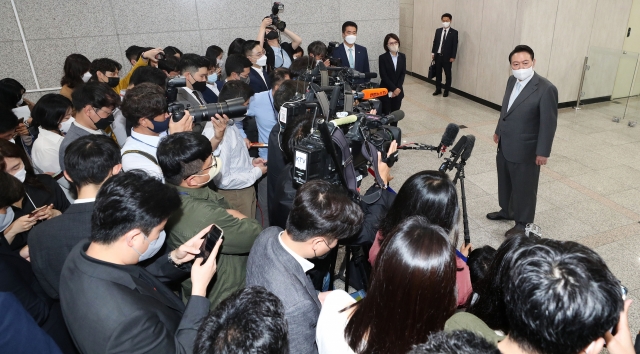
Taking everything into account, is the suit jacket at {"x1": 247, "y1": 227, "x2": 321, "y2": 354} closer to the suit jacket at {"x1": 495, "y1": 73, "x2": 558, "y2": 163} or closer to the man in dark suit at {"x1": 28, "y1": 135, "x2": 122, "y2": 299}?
the man in dark suit at {"x1": 28, "y1": 135, "x2": 122, "y2": 299}

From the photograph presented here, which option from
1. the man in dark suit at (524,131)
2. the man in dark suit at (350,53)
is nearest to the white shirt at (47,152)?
the man in dark suit at (524,131)

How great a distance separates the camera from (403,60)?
20.0ft

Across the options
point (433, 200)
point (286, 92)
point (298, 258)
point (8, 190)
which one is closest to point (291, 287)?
point (298, 258)

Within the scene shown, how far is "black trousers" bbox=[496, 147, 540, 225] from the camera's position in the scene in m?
3.53

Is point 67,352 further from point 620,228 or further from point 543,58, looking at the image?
point 543,58

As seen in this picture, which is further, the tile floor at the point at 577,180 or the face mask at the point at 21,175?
the tile floor at the point at 577,180

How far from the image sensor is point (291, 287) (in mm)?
1438

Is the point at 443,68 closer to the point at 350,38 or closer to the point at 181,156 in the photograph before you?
the point at 350,38

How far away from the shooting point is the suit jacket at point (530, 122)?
3.27m

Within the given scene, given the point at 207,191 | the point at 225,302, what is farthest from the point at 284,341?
the point at 207,191

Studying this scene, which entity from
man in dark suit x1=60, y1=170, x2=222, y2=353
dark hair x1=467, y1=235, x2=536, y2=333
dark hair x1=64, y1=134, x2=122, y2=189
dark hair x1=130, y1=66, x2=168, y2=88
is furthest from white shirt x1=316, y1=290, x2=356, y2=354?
dark hair x1=130, y1=66, x2=168, y2=88

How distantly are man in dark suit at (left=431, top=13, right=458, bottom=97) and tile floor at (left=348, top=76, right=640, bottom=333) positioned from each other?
3.84 feet

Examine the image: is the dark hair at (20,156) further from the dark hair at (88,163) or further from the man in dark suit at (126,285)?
the man in dark suit at (126,285)

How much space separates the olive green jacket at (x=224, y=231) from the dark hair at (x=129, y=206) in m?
0.27
